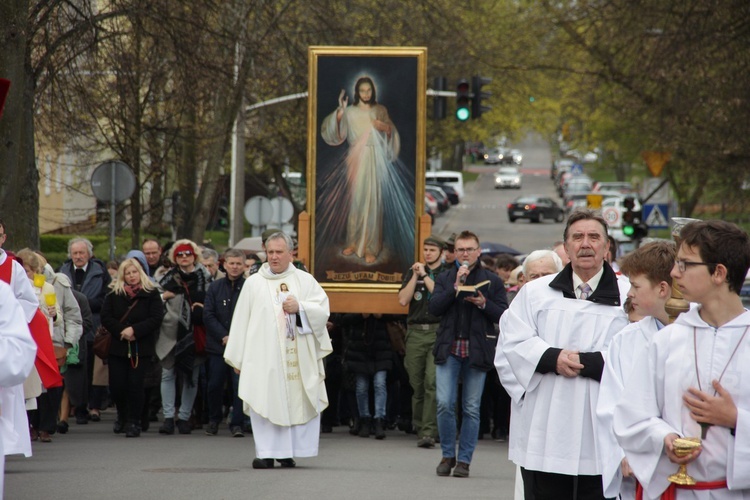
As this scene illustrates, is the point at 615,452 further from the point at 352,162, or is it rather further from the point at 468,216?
the point at 468,216

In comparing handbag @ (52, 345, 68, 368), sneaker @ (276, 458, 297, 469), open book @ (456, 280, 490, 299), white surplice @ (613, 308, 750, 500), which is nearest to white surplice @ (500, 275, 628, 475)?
white surplice @ (613, 308, 750, 500)

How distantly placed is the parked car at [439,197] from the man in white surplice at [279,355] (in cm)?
5728

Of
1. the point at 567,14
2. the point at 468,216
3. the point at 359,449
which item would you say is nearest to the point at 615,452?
the point at 359,449

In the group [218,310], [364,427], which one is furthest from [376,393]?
[218,310]

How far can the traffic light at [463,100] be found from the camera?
84.3ft

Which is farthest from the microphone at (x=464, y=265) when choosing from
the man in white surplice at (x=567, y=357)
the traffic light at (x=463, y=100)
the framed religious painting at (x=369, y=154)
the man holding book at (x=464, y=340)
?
the traffic light at (x=463, y=100)

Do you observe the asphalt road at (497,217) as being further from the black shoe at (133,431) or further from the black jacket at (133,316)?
the black shoe at (133,431)

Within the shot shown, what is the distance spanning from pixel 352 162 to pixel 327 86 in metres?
0.88

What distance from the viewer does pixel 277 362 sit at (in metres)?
11.5

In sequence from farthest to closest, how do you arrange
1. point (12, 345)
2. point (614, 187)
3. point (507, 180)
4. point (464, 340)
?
point (507, 180), point (614, 187), point (464, 340), point (12, 345)

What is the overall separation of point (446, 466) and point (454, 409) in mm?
462

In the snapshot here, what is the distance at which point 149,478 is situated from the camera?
10.6 meters

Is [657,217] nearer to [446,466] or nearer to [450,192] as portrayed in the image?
[446,466]

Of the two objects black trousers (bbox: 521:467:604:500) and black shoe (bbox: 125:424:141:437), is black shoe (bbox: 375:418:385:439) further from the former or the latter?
black trousers (bbox: 521:467:604:500)
